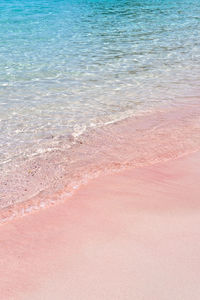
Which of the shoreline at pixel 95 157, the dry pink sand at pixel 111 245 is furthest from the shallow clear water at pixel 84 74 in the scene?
the dry pink sand at pixel 111 245

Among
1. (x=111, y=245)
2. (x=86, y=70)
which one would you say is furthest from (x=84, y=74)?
(x=111, y=245)

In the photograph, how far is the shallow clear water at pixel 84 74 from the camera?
20.1 feet

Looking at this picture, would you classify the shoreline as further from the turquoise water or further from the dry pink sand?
the turquoise water

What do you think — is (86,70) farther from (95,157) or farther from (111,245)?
(111,245)

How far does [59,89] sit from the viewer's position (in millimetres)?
7914

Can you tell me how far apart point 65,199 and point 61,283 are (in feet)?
4.43

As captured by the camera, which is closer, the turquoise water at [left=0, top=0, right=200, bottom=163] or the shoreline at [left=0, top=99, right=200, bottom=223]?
the shoreline at [left=0, top=99, right=200, bottom=223]

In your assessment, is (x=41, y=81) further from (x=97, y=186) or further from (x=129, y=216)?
(x=129, y=216)

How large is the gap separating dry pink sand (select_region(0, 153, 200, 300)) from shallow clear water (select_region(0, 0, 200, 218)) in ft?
4.65

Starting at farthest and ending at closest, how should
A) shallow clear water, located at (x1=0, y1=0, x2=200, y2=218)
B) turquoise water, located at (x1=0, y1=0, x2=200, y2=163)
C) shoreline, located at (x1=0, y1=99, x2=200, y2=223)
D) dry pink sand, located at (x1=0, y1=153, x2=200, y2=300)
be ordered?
1. turquoise water, located at (x1=0, y1=0, x2=200, y2=163)
2. shallow clear water, located at (x1=0, y1=0, x2=200, y2=218)
3. shoreline, located at (x1=0, y1=99, x2=200, y2=223)
4. dry pink sand, located at (x1=0, y1=153, x2=200, y2=300)

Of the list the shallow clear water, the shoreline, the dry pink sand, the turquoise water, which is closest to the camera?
the dry pink sand

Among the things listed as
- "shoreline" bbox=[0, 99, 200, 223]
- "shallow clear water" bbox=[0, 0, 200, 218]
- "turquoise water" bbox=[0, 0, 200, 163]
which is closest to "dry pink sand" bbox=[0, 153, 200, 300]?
"shoreline" bbox=[0, 99, 200, 223]

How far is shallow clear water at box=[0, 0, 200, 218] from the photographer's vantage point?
6129 millimetres

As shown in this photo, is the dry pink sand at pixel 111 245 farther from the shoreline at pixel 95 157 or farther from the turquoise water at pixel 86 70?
the turquoise water at pixel 86 70
